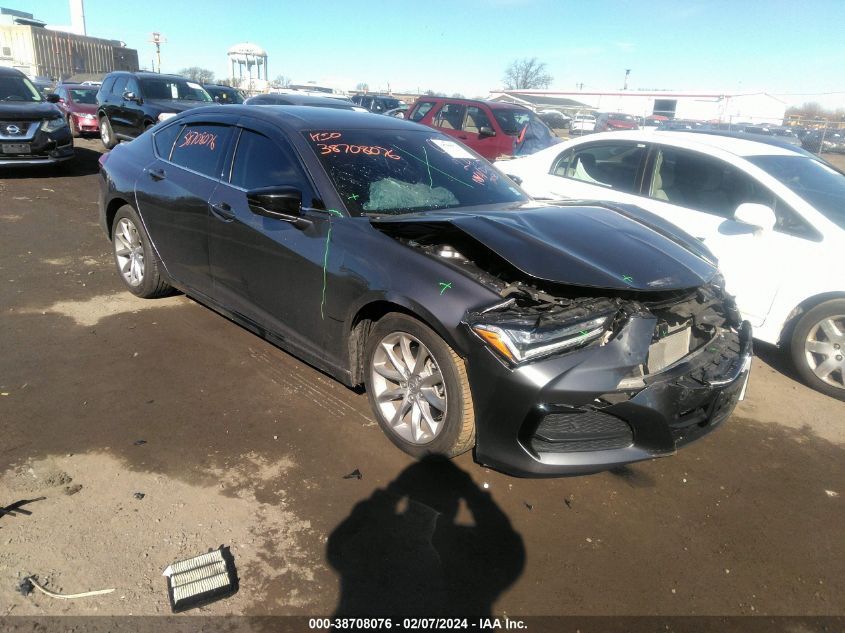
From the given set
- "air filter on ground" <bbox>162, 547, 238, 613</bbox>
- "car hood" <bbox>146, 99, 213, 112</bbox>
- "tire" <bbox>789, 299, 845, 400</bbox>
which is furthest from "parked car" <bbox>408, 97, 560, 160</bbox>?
"air filter on ground" <bbox>162, 547, 238, 613</bbox>

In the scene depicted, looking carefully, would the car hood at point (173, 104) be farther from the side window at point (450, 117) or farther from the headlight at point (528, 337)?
the headlight at point (528, 337)

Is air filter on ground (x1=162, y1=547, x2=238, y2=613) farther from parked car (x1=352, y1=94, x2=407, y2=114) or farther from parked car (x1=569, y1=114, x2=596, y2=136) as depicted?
parked car (x1=569, y1=114, x2=596, y2=136)

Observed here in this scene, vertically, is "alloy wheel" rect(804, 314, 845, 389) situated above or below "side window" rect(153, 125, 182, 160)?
below

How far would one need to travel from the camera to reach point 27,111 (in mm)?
9828

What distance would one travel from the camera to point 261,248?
3.62 metres

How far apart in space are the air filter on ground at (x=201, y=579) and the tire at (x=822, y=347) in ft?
13.2

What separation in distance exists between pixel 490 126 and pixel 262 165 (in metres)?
8.53

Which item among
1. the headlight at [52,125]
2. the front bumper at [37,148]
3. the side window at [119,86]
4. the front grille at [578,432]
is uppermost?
the side window at [119,86]

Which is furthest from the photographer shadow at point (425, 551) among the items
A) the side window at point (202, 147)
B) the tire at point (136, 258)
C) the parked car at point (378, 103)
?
the parked car at point (378, 103)

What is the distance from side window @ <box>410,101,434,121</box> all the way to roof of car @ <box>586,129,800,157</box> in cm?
785

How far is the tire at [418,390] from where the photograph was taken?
279 centimetres

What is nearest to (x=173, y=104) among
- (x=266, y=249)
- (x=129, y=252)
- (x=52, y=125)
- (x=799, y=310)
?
(x=52, y=125)

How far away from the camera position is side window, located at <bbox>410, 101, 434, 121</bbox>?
1282 cm

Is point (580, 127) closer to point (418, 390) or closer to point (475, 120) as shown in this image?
point (475, 120)
